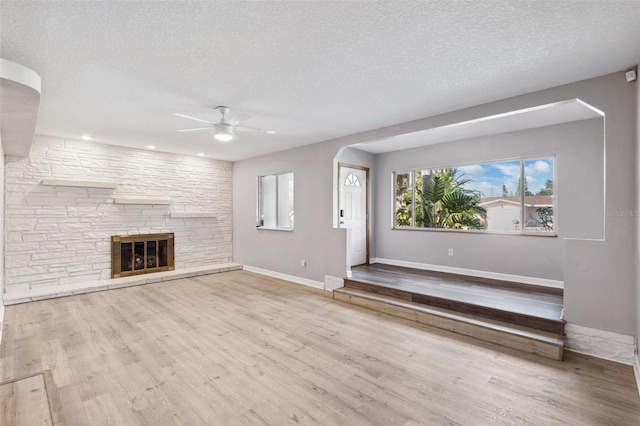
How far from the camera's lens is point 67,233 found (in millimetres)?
5180

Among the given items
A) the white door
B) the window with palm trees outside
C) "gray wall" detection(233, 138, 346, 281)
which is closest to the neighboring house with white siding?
the window with palm trees outside

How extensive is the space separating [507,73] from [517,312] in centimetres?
247

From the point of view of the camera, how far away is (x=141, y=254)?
238 inches

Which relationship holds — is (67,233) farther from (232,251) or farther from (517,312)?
(517,312)

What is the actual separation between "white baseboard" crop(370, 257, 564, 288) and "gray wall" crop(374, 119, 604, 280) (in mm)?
65

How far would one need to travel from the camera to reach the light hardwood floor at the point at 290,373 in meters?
2.05

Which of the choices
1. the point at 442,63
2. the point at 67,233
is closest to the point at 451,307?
the point at 442,63

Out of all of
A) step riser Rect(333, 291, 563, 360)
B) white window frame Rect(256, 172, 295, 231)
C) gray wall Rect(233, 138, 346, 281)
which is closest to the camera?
step riser Rect(333, 291, 563, 360)

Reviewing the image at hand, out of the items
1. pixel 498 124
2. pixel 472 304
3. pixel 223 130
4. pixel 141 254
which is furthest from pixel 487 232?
pixel 141 254

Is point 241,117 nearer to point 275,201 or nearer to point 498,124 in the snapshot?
point 275,201

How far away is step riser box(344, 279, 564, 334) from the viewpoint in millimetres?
3086

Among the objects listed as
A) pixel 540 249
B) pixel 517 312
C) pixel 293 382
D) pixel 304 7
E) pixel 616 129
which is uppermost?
pixel 304 7

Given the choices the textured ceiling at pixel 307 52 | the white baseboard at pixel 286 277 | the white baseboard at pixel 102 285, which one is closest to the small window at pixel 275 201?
the white baseboard at pixel 286 277

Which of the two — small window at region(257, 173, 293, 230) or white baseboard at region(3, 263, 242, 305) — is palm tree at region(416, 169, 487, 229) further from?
white baseboard at region(3, 263, 242, 305)
